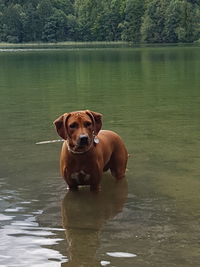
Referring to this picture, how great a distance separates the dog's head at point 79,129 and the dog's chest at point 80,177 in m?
0.42

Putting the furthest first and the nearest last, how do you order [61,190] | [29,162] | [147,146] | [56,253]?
[147,146]
[29,162]
[61,190]
[56,253]

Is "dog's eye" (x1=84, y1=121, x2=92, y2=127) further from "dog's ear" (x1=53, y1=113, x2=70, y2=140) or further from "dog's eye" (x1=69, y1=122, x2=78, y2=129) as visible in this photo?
"dog's ear" (x1=53, y1=113, x2=70, y2=140)

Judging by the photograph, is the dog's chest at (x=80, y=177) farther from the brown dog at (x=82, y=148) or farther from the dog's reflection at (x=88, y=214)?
the dog's reflection at (x=88, y=214)

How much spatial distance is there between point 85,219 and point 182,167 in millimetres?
2832

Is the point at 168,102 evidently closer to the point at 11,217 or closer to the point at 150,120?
the point at 150,120

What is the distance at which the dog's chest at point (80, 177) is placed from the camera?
6922 mm

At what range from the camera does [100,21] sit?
15662 cm

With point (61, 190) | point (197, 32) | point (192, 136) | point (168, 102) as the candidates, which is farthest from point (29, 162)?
point (197, 32)

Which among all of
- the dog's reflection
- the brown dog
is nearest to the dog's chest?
the brown dog

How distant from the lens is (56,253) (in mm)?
5355

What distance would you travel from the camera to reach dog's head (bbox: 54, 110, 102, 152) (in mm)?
6461

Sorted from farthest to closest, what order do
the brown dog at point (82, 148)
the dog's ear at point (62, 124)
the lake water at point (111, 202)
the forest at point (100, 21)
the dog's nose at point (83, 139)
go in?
the forest at point (100, 21)
the dog's ear at point (62, 124)
the brown dog at point (82, 148)
the dog's nose at point (83, 139)
the lake water at point (111, 202)

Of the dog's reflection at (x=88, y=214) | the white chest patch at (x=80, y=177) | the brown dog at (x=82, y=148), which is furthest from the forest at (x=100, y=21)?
the white chest patch at (x=80, y=177)

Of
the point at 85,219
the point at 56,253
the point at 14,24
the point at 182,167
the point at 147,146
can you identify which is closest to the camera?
the point at 56,253
